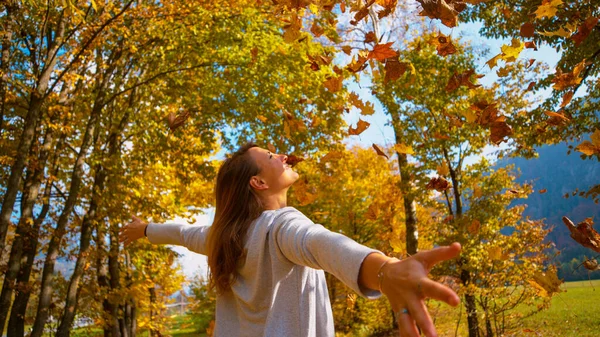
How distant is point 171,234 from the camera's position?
2.84 meters

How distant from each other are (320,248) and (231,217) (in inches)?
31.7

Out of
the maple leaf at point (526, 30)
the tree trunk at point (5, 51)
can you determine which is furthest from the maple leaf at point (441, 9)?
the tree trunk at point (5, 51)

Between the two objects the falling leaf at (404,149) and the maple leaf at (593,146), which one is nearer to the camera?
the maple leaf at (593,146)

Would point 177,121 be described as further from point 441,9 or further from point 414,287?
point 414,287

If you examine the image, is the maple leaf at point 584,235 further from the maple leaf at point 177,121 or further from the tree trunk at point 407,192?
the tree trunk at point 407,192

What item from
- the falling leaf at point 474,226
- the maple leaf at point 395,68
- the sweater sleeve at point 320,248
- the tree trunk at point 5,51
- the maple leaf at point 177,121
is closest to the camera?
the sweater sleeve at point 320,248

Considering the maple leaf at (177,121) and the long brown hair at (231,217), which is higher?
the maple leaf at (177,121)

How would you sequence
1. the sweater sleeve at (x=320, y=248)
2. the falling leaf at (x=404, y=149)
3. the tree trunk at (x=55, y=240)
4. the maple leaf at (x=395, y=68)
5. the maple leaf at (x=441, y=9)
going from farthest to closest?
1. the tree trunk at (x=55, y=240)
2. the falling leaf at (x=404, y=149)
3. the maple leaf at (x=395, y=68)
4. the maple leaf at (x=441, y=9)
5. the sweater sleeve at (x=320, y=248)

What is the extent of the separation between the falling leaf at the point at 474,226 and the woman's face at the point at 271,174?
785 cm

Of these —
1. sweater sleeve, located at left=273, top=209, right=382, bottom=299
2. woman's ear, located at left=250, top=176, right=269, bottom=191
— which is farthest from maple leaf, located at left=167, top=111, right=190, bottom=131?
sweater sleeve, located at left=273, top=209, right=382, bottom=299

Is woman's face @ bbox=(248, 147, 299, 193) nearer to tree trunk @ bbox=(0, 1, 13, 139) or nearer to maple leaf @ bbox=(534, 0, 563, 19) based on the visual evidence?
maple leaf @ bbox=(534, 0, 563, 19)

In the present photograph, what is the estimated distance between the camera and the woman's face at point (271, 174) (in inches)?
92.0

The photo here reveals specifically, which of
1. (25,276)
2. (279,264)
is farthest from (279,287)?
(25,276)

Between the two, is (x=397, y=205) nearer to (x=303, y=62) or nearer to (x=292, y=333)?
(x=303, y=62)
